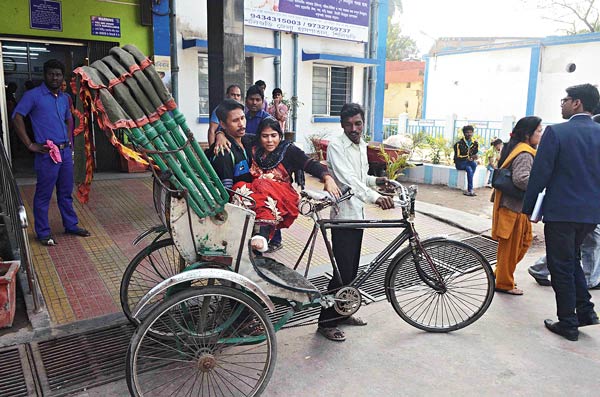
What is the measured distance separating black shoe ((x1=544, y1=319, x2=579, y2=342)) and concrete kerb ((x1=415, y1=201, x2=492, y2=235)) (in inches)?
112

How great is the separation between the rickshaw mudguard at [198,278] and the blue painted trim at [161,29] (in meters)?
7.48

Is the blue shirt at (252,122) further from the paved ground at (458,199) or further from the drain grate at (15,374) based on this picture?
the paved ground at (458,199)

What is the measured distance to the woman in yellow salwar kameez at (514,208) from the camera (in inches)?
167

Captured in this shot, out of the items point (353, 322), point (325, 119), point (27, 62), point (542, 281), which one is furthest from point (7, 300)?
point (325, 119)

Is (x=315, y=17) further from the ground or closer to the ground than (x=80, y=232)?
further from the ground

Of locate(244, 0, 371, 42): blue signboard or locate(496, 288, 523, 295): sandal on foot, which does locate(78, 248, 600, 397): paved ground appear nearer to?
locate(496, 288, 523, 295): sandal on foot

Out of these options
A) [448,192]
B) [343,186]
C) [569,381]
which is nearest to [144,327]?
[343,186]

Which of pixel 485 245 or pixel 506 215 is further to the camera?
pixel 485 245

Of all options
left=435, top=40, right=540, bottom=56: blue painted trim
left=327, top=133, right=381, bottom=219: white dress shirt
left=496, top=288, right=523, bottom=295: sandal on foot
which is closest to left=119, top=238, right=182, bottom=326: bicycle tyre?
left=327, top=133, right=381, bottom=219: white dress shirt

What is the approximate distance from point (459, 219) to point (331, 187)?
4.44 m

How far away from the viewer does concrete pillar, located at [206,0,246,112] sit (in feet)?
19.4

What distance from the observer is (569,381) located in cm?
309

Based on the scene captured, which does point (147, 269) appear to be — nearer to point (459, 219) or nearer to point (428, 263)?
point (428, 263)

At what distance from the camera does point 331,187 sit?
3289 mm
